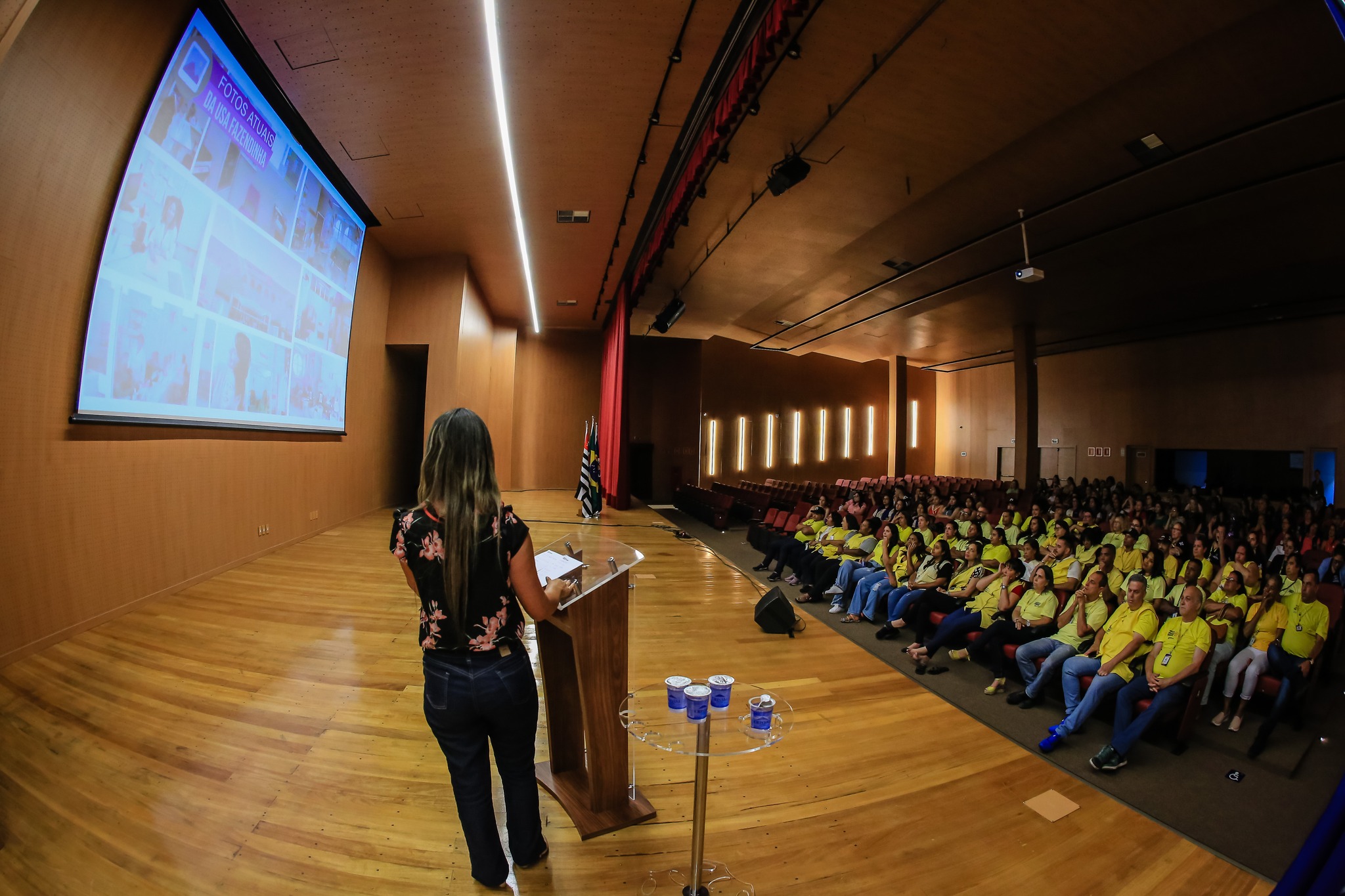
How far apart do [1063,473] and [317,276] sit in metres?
18.0

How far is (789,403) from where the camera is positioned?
1773 centimetres

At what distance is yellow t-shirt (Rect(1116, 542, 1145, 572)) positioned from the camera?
200 inches

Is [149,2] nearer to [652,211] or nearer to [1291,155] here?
[652,211]

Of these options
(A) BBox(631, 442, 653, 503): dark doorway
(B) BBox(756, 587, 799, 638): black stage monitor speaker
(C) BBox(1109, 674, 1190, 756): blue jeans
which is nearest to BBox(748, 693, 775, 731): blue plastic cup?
(C) BBox(1109, 674, 1190, 756): blue jeans

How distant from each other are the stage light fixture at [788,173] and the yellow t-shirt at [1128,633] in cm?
478

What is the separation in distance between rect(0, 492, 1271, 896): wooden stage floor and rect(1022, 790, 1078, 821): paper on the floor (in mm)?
34

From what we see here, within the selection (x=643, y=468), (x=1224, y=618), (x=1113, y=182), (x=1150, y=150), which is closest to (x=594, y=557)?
(x=1224, y=618)

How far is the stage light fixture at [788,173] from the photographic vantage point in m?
5.88

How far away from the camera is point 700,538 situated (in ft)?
30.9

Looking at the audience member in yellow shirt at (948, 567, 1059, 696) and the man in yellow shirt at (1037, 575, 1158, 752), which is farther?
the audience member in yellow shirt at (948, 567, 1059, 696)

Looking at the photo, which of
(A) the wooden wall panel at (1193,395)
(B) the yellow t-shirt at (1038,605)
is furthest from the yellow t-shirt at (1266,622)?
(A) the wooden wall panel at (1193,395)

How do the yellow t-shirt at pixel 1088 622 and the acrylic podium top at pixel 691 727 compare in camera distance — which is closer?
the acrylic podium top at pixel 691 727

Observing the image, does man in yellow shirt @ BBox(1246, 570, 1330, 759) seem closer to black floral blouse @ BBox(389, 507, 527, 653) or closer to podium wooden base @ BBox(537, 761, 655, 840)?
podium wooden base @ BBox(537, 761, 655, 840)

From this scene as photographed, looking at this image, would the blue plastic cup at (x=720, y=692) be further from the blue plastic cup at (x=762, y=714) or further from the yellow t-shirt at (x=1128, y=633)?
the yellow t-shirt at (x=1128, y=633)
